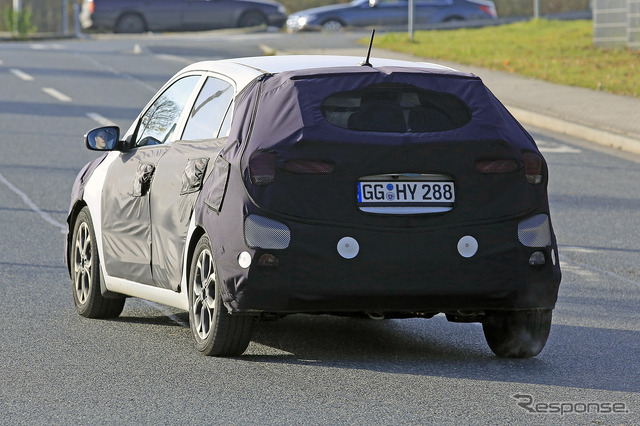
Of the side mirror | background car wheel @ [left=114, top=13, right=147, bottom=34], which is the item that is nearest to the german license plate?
the side mirror

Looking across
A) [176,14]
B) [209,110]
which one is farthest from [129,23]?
[209,110]

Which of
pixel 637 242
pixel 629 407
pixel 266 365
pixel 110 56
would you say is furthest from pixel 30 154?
pixel 110 56

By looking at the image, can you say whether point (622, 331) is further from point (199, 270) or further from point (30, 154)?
point (30, 154)

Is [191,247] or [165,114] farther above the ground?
[165,114]

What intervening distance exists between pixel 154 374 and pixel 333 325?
68.8 inches

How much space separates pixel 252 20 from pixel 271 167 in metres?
40.6

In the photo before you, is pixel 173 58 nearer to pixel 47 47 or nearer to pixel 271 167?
pixel 47 47

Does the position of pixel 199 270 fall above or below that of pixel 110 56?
above

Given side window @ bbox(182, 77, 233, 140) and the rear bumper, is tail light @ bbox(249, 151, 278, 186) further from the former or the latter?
side window @ bbox(182, 77, 233, 140)

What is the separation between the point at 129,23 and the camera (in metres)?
45.1

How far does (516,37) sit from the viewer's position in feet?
113

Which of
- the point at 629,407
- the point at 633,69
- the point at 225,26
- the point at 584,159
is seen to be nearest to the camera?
the point at 629,407

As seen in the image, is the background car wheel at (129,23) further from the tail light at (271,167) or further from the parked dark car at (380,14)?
the tail light at (271,167)

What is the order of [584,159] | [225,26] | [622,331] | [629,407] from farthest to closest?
[225,26], [584,159], [622,331], [629,407]
